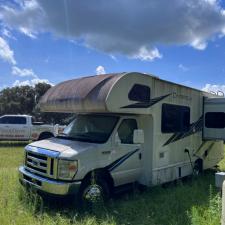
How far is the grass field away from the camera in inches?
214

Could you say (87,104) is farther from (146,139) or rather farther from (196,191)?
(196,191)

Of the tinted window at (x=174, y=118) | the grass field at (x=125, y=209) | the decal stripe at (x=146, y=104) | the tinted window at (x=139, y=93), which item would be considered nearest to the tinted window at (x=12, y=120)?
the grass field at (x=125, y=209)

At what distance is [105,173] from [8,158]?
26.6 feet

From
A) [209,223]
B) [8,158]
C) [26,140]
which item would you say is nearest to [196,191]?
[209,223]

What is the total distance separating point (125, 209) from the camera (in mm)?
6449

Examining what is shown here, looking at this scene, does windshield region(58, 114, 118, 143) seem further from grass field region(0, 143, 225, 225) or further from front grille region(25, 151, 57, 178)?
grass field region(0, 143, 225, 225)

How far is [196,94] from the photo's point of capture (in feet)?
32.4

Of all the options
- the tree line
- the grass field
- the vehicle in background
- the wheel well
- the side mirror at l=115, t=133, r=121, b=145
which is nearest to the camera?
the grass field

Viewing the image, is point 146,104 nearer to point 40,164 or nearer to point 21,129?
point 40,164

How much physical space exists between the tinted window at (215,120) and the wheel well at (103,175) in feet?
15.3

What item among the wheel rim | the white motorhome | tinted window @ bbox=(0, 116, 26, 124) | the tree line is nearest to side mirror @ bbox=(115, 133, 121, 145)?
the white motorhome

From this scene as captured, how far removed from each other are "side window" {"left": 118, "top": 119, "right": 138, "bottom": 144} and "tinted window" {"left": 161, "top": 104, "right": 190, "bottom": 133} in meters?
1.03

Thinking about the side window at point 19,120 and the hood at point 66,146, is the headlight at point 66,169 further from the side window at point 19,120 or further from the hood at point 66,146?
the side window at point 19,120

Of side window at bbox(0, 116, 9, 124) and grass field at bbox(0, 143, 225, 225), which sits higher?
side window at bbox(0, 116, 9, 124)
